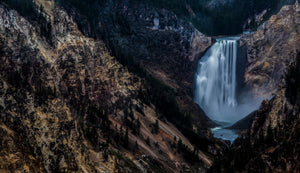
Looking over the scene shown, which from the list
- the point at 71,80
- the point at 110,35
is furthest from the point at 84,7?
the point at 71,80

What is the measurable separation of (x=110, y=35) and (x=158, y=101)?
2337 centimetres

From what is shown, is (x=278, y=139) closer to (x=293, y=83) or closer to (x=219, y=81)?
(x=293, y=83)

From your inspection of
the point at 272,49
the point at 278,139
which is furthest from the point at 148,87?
the point at 272,49

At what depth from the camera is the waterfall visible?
93.2 m

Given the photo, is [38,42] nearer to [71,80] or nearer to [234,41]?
[71,80]

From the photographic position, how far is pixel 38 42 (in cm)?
3875

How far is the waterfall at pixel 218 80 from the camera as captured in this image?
306ft

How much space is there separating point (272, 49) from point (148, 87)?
40717 mm

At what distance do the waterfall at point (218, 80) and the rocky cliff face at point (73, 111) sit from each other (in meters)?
19.9

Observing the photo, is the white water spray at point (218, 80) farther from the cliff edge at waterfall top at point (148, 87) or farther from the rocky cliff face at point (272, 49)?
the rocky cliff face at point (272, 49)

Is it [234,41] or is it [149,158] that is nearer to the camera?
[149,158]

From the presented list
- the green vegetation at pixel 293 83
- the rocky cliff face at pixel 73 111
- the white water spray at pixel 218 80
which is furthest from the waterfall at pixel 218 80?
the green vegetation at pixel 293 83

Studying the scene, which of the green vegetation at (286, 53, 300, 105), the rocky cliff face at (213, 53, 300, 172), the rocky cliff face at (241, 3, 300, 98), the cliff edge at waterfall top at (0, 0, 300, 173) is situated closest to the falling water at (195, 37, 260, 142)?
the cliff edge at waterfall top at (0, 0, 300, 173)

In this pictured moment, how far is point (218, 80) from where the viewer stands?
94.8 meters
